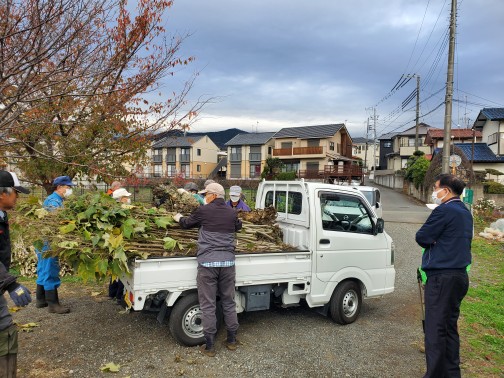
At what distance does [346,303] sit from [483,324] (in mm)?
2103

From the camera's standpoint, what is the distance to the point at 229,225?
419 cm

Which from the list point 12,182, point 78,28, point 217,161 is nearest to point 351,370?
point 12,182

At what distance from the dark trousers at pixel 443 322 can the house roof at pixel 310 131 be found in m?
42.1

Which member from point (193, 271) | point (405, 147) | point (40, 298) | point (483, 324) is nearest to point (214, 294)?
point (193, 271)

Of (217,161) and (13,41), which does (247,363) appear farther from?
(217,161)

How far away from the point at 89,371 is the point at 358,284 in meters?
3.58


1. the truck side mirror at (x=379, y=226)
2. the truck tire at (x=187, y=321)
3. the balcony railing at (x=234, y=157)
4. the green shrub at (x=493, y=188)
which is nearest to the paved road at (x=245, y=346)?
the truck tire at (x=187, y=321)

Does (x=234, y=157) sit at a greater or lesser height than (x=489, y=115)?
lesser

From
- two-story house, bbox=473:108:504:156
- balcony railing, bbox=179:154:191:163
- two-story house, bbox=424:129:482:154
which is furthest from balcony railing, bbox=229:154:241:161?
two-story house, bbox=473:108:504:156

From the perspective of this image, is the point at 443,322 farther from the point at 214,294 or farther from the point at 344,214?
the point at 214,294

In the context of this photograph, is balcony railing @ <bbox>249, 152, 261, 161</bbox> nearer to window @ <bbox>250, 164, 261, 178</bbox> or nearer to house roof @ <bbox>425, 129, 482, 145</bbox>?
window @ <bbox>250, 164, 261, 178</bbox>

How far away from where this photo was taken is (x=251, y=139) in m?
51.2

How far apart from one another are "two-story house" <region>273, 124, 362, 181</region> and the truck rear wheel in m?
37.8

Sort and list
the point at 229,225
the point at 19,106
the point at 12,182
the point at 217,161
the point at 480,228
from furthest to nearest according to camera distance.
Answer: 1. the point at 217,161
2. the point at 480,228
3. the point at 19,106
4. the point at 229,225
5. the point at 12,182
